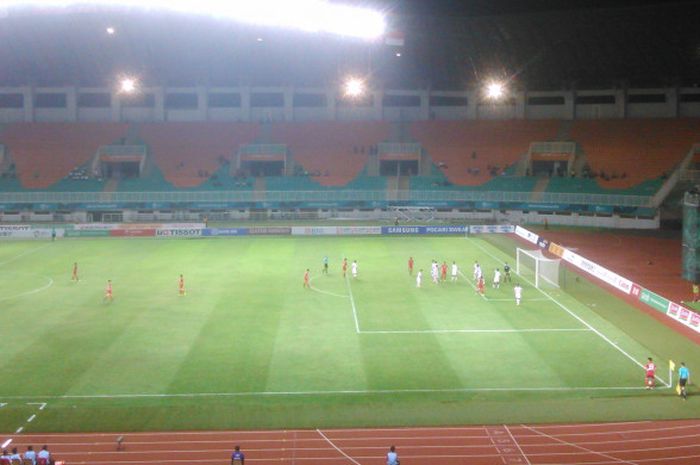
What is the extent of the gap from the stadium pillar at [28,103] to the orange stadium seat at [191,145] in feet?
37.8

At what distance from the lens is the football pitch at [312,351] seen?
20719 millimetres

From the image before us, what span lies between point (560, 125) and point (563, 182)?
27.1 feet

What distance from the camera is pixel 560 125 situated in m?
70.1

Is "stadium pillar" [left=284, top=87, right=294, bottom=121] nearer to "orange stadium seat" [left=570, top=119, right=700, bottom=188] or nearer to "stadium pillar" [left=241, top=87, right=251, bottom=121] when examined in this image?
"stadium pillar" [left=241, top=87, right=251, bottom=121]

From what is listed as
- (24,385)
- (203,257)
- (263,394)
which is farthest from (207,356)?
(203,257)

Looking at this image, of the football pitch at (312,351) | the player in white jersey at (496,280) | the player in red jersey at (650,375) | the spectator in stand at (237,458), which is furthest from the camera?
the player in white jersey at (496,280)

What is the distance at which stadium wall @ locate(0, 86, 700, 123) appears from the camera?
2864 inches

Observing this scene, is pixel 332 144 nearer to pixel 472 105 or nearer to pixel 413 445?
pixel 472 105

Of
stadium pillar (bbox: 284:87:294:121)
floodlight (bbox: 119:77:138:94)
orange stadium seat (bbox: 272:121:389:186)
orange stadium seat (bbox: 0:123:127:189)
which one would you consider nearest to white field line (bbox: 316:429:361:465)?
orange stadium seat (bbox: 272:121:389:186)

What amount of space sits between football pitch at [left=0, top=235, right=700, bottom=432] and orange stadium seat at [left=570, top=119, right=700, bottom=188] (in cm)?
2776

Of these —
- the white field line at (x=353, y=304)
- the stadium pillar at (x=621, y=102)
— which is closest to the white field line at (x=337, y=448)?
the white field line at (x=353, y=304)

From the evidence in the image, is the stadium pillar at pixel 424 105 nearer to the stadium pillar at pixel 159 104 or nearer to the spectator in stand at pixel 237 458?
the stadium pillar at pixel 159 104

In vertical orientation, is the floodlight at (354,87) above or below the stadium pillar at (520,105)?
above

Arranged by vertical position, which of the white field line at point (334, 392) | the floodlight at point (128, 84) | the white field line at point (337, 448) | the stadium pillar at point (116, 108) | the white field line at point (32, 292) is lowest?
the white field line at point (337, 448)
